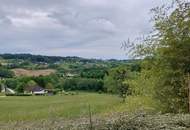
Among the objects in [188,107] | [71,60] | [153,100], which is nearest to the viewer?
[188,107]

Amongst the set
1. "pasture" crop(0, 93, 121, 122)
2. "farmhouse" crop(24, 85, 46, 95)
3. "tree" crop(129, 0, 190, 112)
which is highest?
"tree" crop(129, 0, 190, 112)

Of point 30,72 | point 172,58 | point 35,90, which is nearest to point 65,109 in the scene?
point 172,58

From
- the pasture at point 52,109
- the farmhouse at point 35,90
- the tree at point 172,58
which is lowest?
the farmhouse at point 35,90

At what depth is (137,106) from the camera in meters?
21.8

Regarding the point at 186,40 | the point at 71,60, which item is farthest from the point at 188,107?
the point at 71,60

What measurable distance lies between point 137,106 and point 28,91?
83.6 m

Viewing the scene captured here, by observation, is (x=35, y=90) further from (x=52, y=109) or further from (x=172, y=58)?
(x=172, y=58)

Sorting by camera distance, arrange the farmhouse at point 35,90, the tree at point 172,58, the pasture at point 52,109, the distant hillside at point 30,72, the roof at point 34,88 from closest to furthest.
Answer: the tree at point 172,58
the pasture at point 52,109
the farmhouse at point 35,90
the roof at point 34,88
the distant hillside at point 30,72

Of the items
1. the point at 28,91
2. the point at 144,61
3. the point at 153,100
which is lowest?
the point at 28,91

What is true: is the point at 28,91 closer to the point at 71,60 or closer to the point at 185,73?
the point at 71,60

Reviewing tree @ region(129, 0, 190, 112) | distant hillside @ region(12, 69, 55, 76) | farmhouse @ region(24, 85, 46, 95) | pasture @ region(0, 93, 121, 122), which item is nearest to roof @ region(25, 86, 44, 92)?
farmhouse @ region(24, 85, 46, 95)

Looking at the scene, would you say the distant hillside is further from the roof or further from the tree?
the tree

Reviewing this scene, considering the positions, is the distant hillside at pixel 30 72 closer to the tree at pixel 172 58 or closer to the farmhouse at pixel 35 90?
the farmhouse at pixel 35 90

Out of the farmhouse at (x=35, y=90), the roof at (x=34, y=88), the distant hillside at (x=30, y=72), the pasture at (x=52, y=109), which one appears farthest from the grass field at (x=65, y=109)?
the distant hillside at (x=30, y=72)
